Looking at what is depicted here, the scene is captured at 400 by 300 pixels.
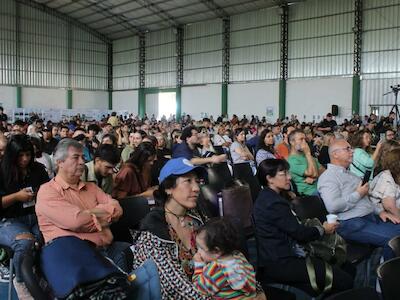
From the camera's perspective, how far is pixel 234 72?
25.9m

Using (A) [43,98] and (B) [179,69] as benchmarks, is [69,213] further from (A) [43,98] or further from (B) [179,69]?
(A) [43,98]

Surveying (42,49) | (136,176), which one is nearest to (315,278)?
(136,176)

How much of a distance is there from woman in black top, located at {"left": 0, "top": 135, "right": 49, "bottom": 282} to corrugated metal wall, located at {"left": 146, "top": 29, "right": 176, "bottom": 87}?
1003 inches

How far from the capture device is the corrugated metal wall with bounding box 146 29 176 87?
29.1 m

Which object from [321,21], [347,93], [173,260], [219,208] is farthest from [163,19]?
[173,260]

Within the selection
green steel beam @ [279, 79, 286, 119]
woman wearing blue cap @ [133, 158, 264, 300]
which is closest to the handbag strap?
woman wearing blue cap @ [133, 158, 264, 300]

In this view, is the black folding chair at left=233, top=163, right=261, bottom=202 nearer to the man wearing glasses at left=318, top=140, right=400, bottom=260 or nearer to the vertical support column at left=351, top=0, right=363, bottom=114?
the man wearing glasses at left=318, top=140, right=400, bottom=260

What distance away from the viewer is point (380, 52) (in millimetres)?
20219

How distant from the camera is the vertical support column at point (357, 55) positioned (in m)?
20.6

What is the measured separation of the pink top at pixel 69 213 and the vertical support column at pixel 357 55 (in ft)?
63.6

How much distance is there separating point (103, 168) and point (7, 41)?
26.3 meters

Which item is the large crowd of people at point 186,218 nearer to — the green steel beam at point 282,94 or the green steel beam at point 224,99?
the green steel beam at point 282,94

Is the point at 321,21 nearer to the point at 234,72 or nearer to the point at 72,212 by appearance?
the point at 234,72

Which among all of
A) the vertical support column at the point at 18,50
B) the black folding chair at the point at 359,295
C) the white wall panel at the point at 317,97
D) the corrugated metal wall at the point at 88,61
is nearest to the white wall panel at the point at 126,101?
the corrugated metal wall at the point at 88,61
